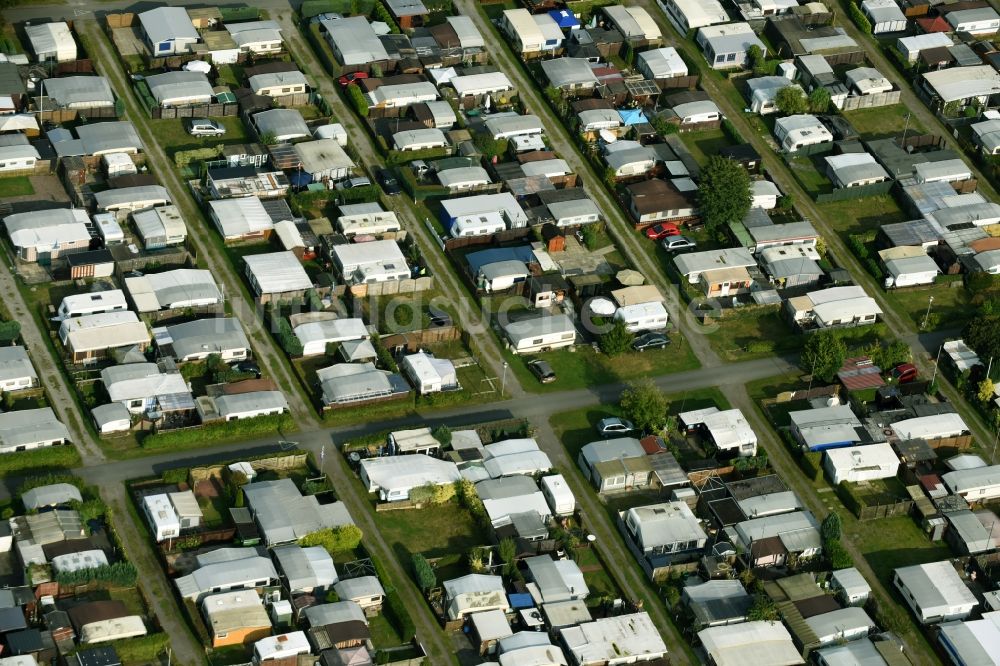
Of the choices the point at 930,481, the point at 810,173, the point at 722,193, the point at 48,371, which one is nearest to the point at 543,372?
the point at 722,193

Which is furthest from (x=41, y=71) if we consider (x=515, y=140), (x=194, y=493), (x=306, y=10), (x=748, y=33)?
(x=748, y=33)

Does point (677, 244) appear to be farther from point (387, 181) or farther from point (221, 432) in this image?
point (221, 432)

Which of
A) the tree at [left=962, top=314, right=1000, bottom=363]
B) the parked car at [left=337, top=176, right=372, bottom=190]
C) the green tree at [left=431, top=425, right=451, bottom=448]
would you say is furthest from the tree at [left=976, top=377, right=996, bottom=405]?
the parked car at [left=337, top=176, right=372, bottom=190]

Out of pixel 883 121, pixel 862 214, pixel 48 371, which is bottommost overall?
pixel 48 371

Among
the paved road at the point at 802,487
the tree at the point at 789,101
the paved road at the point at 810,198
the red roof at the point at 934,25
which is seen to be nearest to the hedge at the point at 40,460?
the paved road at the point at 802,487

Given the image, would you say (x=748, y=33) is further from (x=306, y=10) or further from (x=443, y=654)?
(x=443, y=654)

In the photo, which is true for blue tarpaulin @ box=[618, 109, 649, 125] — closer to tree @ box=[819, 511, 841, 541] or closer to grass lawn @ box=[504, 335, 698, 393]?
grass lawn @ box=[504, 335, 698, 393]

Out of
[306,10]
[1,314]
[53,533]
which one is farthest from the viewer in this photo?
[306,10]
